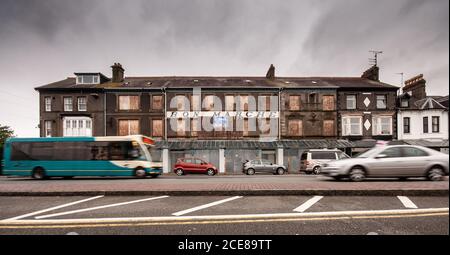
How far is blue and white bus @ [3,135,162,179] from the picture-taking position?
12.4 meters

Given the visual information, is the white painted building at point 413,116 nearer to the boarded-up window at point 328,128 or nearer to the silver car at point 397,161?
the silver car at point 397,161

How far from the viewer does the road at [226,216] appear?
421cm

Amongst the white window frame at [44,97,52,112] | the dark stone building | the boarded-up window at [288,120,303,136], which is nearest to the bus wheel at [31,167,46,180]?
the dark stone building

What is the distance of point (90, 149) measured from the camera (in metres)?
12.4

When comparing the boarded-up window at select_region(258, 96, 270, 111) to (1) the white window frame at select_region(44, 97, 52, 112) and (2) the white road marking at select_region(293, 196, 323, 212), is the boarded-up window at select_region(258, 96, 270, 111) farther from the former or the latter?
(1) the white window frame at select_region(44, 97, 52, 112)

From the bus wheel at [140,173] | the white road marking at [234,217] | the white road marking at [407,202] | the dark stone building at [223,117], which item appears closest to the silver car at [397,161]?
the white road marking at [234,217]

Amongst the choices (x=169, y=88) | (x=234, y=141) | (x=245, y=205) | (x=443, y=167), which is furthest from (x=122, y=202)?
(x=234, y=141)

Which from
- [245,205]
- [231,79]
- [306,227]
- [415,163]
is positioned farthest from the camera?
[231,79]

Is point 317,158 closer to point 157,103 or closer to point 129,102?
point 157,103

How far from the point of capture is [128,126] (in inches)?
1030

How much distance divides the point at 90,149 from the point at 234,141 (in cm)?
1777

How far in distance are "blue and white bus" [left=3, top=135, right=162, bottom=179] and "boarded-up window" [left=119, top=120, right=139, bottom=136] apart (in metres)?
12.7

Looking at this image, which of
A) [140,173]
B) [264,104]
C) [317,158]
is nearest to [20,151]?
[140,173]

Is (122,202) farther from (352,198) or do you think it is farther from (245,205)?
(352,198)
